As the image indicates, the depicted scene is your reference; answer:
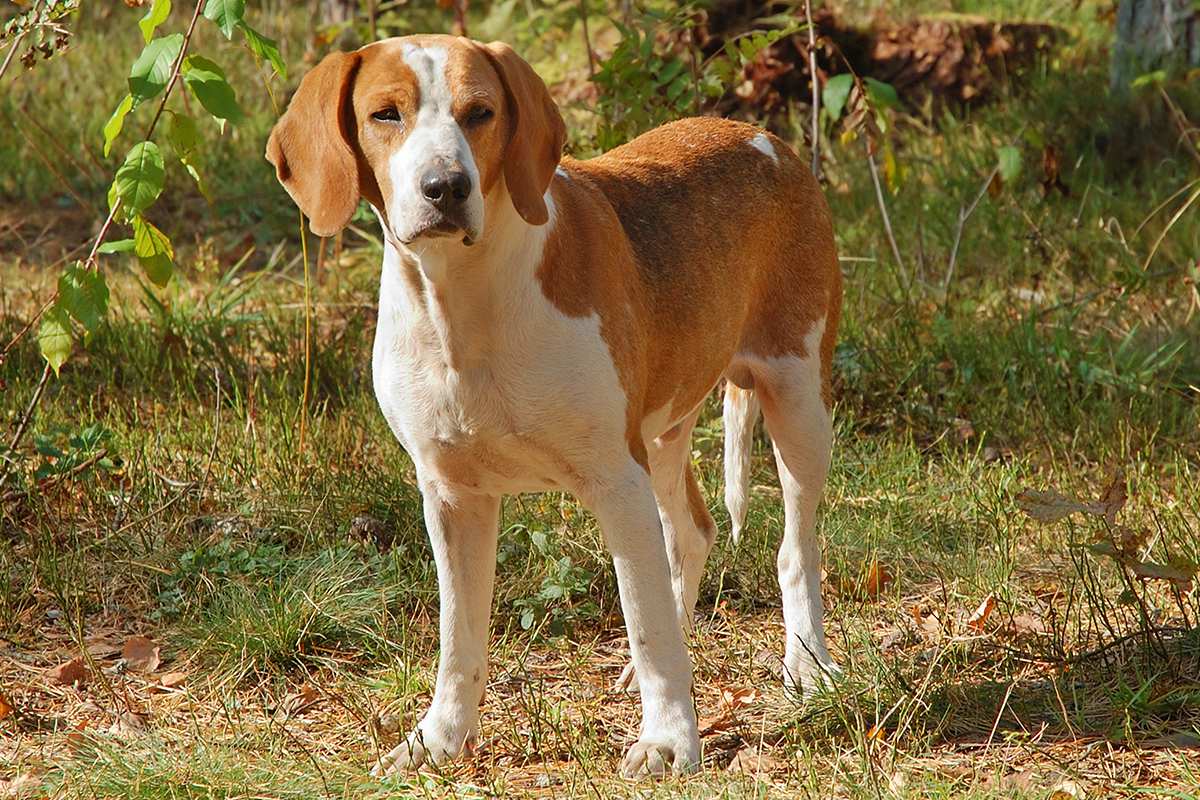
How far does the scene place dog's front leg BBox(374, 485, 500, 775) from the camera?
143 inches

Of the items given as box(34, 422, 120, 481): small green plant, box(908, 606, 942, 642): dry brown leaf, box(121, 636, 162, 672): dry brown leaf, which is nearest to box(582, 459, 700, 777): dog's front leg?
box(908, 606, 942, 642): dry brown leaf

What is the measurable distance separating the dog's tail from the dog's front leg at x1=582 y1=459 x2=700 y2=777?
1.06 metres

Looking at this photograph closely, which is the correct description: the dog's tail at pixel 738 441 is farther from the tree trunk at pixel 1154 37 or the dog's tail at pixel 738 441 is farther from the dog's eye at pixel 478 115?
the tree trunk at pixel 1154 37

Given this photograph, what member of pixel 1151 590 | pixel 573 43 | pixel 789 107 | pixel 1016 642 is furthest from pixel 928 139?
pixel 1016 642

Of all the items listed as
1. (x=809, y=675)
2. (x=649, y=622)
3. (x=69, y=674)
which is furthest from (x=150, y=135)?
(x=809, y=675)

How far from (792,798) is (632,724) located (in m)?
0.75

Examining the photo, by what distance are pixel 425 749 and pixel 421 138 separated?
142 centimetres

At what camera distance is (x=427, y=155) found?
9.75 feet

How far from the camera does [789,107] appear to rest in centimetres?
820

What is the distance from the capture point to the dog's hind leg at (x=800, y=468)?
4086mm

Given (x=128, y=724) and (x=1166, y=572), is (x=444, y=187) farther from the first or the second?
(x=1166, y=572)

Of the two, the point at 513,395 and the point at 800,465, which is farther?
the point at 800,465

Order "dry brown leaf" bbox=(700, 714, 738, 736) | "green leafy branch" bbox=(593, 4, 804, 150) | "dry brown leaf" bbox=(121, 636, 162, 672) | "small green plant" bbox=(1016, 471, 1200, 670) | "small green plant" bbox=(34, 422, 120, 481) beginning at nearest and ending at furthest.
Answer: "small green plant" bbox=(1016, 471, 1200, 670)
"dry brown leaf" bbox=(700, 714, 738, 736)
"dry brown leaf" bbox=(121, 636, 162, 672)
"small green plant" bbox=(34, 422, 120, 481)
"green leafy branch" bbox=(593, 4, 804, 150)

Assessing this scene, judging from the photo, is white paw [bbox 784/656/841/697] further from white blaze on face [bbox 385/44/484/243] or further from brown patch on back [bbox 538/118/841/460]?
white blaze on face [bbox 385/44/484/243]
